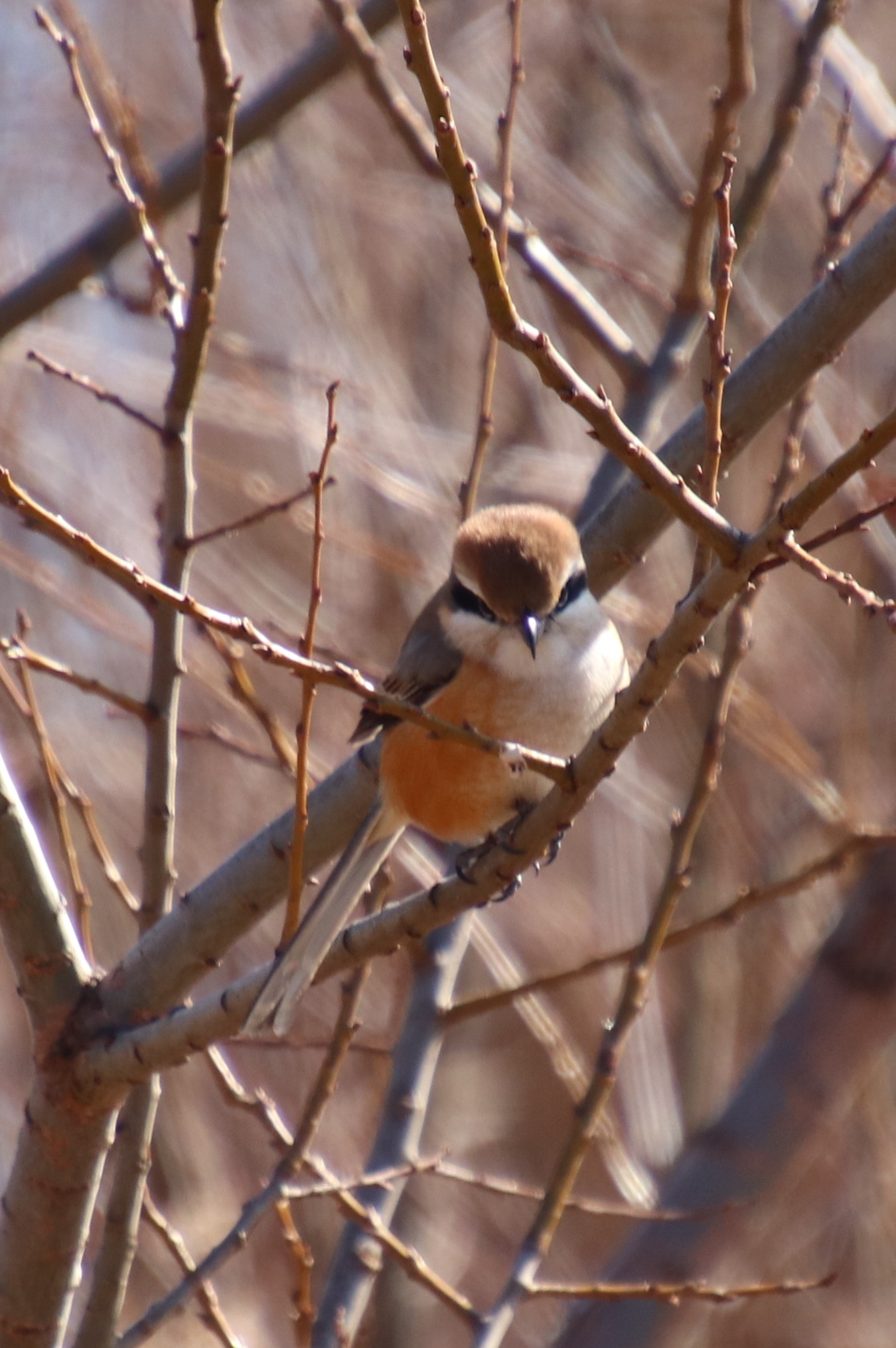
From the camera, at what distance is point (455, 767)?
3.39 metres

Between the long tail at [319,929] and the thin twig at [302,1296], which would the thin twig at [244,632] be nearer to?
the long tail at [319,929]

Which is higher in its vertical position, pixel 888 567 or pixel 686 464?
pixel 888 567

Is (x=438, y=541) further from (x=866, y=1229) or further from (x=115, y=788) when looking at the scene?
(x=866, y=1229)

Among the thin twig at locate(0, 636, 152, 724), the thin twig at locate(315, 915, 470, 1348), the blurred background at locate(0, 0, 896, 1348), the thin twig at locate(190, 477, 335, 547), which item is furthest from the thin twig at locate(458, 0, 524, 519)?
the blurred background at locate(0, 0, 896, 1348)

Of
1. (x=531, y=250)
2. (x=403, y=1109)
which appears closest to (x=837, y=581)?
(x=403, y=1109)

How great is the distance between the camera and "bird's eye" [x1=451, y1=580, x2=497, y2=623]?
3527 mm

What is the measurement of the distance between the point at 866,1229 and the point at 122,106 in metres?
5.49

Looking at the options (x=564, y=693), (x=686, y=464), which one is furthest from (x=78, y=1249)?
(x=686, y=464)

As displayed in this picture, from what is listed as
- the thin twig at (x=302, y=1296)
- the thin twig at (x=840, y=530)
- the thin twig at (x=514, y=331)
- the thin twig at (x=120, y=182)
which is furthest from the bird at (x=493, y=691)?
the thin twig at (x=514, y=331)

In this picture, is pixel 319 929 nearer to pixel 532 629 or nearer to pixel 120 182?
pixel 532 629

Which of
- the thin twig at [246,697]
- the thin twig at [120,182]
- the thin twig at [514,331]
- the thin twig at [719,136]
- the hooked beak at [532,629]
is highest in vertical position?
the thin twig at [719,136]

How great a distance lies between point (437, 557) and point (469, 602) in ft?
7.78

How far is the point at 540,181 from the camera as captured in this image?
5.99 meters

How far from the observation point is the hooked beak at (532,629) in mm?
3311
